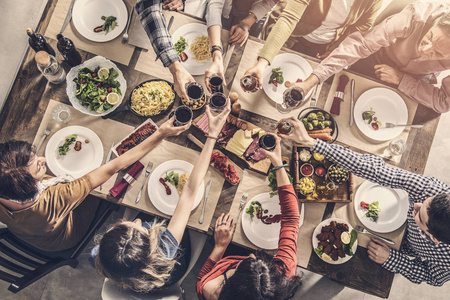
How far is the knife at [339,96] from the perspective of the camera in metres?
2.21

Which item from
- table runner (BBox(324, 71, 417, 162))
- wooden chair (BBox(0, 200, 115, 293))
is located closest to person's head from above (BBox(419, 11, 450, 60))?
table runner (BBox(324, 71, 417, 162))

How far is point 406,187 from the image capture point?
2.07 m

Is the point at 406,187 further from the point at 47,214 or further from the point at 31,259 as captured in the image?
the point at 31,259

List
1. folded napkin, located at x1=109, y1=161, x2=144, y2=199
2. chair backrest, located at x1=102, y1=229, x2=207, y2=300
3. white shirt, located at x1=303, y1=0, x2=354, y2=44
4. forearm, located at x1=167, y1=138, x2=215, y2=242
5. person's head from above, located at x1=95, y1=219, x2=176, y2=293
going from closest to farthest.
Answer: person's head from above, located at x1=95, y1=219, x2=176, y2=293
chair backrest, located at x1=102, y1=229, x2=207, y2=300
forearm, located at x1=167, y1=138, x2=215, y2=242
folded napkin, located at x1=109, y1=161, x2=144, y2=199
white shirt, located at x1=303, y1=0, x2=354, y2=44

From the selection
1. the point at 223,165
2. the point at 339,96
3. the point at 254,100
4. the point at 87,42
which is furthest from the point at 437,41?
the point at 87,42

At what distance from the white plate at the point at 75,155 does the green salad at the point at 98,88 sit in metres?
0.20

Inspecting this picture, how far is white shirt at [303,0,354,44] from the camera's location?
2543mm

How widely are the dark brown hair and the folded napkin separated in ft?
1.58

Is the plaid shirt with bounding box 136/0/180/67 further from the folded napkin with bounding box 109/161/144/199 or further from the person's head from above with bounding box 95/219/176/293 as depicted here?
the person's head from above with bounding box 95/219/176/293

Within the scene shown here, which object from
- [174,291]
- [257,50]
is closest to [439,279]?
[174,291]

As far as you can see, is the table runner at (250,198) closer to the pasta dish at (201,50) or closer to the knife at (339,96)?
the knife at (339,96)

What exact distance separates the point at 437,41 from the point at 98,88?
260 cm

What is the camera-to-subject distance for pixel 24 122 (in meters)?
2.09

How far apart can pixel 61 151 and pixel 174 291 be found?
1321mm
